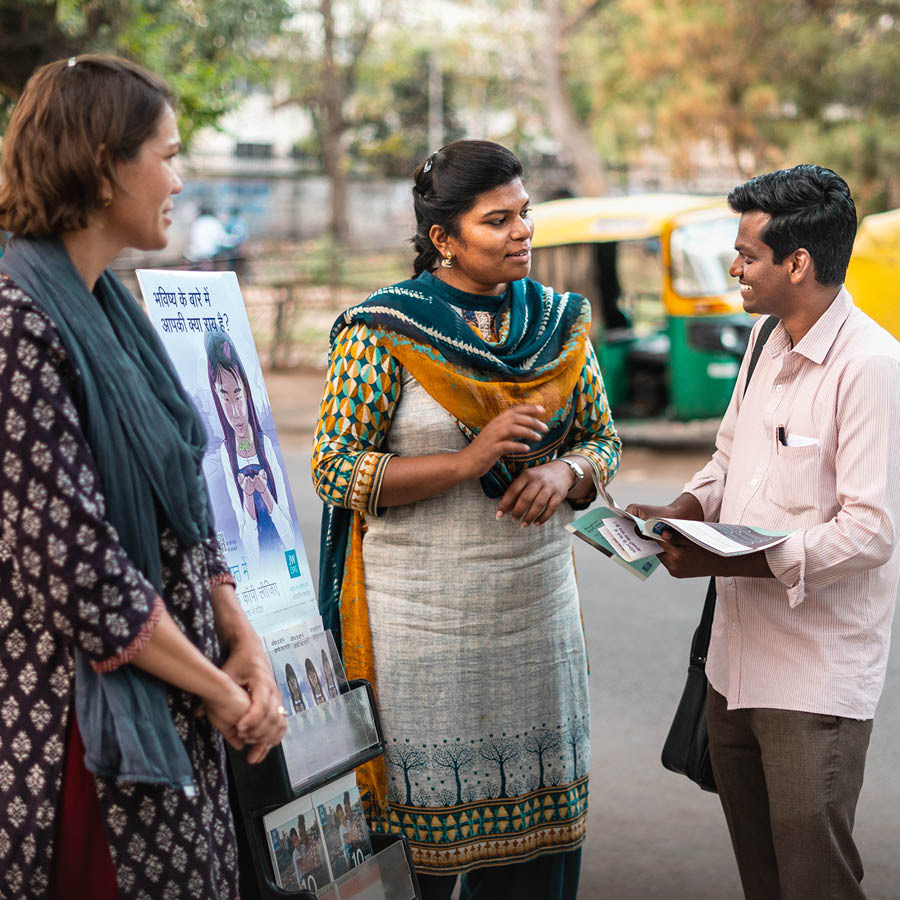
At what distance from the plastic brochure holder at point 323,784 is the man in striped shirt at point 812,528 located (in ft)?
2.41

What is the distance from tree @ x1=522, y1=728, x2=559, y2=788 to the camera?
2.80m

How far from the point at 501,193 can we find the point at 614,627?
3616 mm

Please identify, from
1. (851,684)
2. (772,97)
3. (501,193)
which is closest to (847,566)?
(851,684)

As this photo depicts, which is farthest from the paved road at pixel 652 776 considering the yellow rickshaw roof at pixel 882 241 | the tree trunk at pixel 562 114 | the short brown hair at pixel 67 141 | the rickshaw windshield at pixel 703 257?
the tree trunk at pixel 562 114

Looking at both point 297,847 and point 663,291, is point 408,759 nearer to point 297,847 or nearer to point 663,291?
point 297,847

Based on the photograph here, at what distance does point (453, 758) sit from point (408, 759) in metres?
0.10

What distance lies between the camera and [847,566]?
2248 millimetres

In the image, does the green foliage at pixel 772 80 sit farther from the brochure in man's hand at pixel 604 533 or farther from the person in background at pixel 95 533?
the person in background at pixel 95 533

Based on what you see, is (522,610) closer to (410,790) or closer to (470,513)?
(470,513)

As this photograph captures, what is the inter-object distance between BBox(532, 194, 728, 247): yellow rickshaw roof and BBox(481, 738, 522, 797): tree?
733 centimetres

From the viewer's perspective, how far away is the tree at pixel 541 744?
2805mm

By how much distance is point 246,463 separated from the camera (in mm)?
2510

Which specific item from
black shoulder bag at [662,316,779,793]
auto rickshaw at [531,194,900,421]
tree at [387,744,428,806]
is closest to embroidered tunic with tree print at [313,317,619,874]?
tree at [387,744,428,806]

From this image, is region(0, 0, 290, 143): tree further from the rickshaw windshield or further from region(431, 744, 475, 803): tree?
region(431, 744, 475, 803): tree
